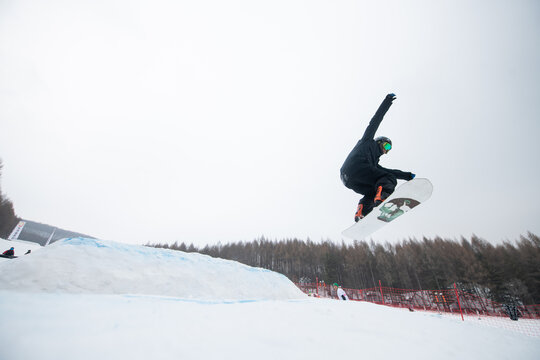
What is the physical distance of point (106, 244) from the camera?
4.29 meters

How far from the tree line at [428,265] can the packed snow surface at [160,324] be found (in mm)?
27874

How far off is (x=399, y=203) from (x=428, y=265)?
31597mm

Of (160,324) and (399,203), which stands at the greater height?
(399,203)

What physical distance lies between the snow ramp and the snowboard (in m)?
3.90

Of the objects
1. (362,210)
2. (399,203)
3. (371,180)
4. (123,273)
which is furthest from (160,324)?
(399,203)

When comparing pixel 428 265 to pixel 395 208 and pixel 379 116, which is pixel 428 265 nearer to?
pixel 395 208

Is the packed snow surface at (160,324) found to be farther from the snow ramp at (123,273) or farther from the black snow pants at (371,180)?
the black snow pants at (371,180)

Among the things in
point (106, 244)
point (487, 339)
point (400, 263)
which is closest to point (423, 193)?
point (487, 339)

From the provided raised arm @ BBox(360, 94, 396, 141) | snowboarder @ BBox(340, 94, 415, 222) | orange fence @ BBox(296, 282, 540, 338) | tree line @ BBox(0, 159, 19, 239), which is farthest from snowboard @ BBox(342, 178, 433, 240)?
tree line @ BBox(0, 159, 19, 239)

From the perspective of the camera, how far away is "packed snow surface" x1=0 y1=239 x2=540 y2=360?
1.44m

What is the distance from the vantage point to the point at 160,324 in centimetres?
194

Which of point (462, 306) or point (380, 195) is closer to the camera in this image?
point (380, 195)

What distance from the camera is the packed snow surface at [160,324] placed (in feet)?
4.73

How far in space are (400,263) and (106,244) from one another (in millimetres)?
→ 37381
